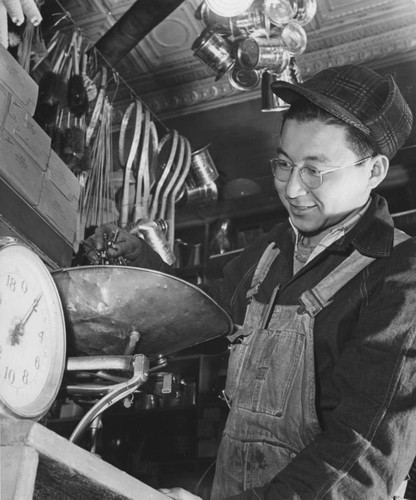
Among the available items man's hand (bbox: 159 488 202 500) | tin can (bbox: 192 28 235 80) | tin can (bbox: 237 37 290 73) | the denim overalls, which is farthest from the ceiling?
man's hand (bbox: 159 488 202 500)

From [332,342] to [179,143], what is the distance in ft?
8.90

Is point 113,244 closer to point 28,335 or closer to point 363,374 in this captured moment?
point 28,335

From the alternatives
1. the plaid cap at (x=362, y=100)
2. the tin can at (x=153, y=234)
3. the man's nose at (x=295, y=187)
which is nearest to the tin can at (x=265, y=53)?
the tin can at (x=153, y=234)

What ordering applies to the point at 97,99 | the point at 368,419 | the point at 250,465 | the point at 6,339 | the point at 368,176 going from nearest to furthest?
the point at 6,339 → the point at 368,419 → the point at 250,465 → the point at 368,176 → the point at 97,99

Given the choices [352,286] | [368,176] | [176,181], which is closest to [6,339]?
[352,286]

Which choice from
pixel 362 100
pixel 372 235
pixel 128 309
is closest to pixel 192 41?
pixel 362 100

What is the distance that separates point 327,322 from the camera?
6.17ft

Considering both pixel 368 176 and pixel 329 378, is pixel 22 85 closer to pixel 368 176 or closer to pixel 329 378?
pixel 368 176

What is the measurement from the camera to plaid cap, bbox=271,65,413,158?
2057 millimetres

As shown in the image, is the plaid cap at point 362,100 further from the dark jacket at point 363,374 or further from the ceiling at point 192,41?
the ceiling at point 192,41

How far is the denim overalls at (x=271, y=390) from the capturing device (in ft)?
5.97

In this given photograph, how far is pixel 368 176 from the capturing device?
6.89 ft

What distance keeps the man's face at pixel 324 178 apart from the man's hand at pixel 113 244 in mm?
422

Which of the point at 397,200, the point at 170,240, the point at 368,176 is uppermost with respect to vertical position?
the point at 368,176
